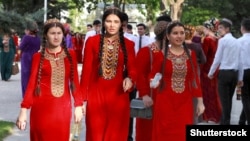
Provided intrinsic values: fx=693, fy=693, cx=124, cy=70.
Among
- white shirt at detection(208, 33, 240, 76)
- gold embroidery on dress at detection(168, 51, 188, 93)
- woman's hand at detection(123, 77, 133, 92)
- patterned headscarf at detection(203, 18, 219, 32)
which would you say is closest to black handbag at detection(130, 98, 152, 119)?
gold embroidery on dress at detection(168, 51, 188, 93)

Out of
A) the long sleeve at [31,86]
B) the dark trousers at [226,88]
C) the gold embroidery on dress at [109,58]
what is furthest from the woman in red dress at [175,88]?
the dark trousers at [226,88]

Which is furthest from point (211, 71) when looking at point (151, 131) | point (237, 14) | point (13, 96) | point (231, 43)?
point (237, 14)

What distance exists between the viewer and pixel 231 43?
38.7 ft

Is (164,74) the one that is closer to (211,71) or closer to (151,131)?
(151,131)

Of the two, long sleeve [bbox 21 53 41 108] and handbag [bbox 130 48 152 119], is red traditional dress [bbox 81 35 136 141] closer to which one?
long sleeve [bbox 21 53 41 108]

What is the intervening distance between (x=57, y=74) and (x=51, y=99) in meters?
0.26

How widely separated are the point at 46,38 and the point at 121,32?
2.72 ft

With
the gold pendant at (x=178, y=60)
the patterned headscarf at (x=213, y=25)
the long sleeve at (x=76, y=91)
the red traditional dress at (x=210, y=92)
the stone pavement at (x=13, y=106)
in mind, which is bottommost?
the stone pavement at (x=13, y=106)

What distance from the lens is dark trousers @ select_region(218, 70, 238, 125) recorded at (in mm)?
11977

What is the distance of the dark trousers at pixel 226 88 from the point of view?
1198 centimetres

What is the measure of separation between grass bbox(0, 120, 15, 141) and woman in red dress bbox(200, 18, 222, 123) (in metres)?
3.71

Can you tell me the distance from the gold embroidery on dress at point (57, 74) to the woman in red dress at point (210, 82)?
619 centimetres

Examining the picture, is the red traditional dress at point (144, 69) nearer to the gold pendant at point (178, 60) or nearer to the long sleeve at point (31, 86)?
the gold pendant at point (178, 60)

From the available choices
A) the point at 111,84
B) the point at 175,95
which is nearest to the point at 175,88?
the point at 175,95
